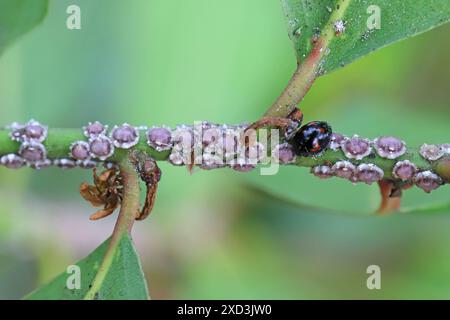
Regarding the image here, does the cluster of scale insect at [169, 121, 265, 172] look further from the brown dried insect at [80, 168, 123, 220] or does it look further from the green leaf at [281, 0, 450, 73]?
the green leaf at [281, 0, 450, 73]

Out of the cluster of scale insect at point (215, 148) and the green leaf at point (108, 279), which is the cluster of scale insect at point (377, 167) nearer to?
the cluster of scale insect at point (215, 148)

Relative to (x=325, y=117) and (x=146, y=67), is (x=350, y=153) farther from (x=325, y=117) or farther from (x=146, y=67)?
(x=146, y=67)

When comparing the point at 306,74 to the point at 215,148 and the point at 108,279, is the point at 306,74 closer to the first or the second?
the point at 215,148

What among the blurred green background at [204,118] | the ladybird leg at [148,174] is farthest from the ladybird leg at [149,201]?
the blurred green background at [204,118]

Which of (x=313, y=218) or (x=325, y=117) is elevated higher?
(x=325, y=117)

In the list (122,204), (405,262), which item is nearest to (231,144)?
(122,204)
